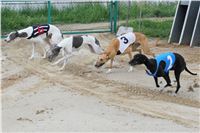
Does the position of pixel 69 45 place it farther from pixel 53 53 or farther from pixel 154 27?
pixel 154 27

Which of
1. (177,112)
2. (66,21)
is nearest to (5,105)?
(177,112)

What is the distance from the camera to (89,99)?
28.8 ft

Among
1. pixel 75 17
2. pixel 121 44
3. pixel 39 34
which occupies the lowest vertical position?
pixel 75 17

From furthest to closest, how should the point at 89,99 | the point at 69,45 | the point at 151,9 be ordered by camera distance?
the point at 151,9, the point at 69,45, the point at 89,99

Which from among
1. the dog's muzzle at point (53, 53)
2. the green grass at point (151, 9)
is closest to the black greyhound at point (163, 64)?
the dog's muzzle at point (53, 53)

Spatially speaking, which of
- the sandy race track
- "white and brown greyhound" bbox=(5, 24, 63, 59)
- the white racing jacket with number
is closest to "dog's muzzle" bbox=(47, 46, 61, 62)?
the sandy race track

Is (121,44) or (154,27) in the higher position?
(121,44)

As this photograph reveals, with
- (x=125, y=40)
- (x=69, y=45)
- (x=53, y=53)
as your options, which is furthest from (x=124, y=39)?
(x=53, y=53)

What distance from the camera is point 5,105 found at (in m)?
8.52

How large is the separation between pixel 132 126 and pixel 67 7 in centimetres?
1166

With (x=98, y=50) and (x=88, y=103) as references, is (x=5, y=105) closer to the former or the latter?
(x=88, y=103)

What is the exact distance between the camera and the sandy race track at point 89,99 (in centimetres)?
730

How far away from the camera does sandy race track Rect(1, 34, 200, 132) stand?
730 cm

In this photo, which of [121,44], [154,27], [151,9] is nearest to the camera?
[121,44]
